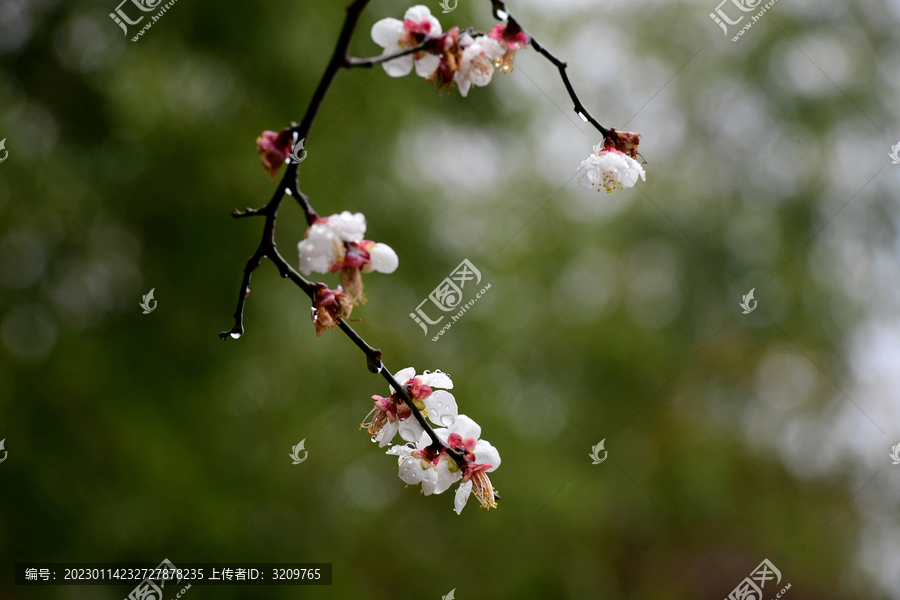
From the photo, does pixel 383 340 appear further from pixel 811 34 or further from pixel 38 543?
pixel 811 34

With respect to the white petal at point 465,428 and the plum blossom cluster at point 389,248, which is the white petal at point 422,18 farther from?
the white petal at point 465,428

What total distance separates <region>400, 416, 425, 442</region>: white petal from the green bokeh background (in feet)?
5.98

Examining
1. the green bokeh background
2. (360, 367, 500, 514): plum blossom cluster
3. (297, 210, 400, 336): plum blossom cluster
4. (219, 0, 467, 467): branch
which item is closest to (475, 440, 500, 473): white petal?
(360, 367, 500, 514): plum blossom cluster

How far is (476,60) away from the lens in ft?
2.17

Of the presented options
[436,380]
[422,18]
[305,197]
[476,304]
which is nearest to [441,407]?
[436,380]

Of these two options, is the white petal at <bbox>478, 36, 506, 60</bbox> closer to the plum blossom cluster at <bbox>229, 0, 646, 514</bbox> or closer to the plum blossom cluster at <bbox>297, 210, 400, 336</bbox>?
the plum blossom cluster at <bbox>229, 0, 646, 514</bbox>

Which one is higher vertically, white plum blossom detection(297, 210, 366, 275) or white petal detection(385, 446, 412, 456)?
white plum blossom detection(297, 210, 366, 275)

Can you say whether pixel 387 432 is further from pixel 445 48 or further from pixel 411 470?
pixel 445 48

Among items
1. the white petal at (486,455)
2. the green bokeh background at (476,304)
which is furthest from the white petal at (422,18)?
the green bokeh background at (476,304)

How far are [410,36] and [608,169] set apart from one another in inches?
11.8

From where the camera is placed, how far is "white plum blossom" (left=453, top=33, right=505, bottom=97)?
2.11 ft

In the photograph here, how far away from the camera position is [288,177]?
1.63 ft

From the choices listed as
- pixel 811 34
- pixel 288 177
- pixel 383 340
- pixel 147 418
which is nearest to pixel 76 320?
pixel 147 418

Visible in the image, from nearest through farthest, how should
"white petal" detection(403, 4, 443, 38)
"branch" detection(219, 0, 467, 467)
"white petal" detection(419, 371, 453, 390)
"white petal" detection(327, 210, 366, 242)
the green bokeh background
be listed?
1. "branch" detection(219, 0, 467, 467)
2. "white petal" detection(327, 210, 366, 242)
3. "white petal" detection(403, 4, 443, 38)
4. "white petal" detection(419, 371, 453, 390)
5. the green bokeh background
